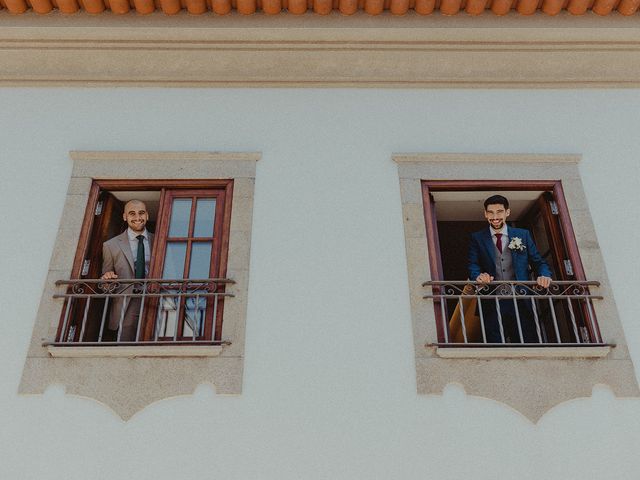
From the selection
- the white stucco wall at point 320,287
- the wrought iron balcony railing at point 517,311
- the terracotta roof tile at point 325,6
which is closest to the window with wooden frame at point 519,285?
the wrought iron balcony railing at point 517,311

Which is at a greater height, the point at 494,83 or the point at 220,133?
the point at 494,83

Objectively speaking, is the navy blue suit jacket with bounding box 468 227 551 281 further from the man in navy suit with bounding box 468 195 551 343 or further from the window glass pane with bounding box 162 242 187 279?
the window glass pane with bounding box 162 242 187 279

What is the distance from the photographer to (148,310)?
4.06 metres

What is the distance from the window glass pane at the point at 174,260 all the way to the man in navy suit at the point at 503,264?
2.16m

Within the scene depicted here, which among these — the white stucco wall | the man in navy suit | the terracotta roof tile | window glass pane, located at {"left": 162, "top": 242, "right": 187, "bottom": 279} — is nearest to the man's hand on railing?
the man in navy suit

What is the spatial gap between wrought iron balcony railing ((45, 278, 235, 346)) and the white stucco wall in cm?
25

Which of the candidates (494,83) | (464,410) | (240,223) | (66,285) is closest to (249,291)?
(240,223)

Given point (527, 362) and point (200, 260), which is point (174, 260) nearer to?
point (200, 260)

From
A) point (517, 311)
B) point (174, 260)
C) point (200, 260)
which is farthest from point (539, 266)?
point (174, 260)

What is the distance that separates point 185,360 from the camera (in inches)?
149

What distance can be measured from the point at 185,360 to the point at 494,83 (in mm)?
3474

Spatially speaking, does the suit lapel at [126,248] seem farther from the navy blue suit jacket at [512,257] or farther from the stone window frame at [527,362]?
the navy blue suit jacket at [512,257]

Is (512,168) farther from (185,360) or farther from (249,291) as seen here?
(185,360)

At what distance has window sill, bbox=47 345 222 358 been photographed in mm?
3766
